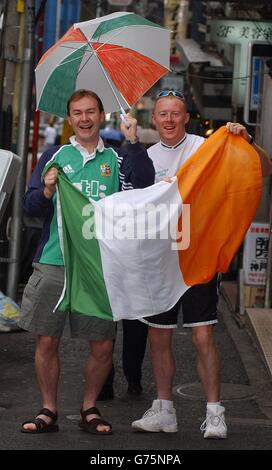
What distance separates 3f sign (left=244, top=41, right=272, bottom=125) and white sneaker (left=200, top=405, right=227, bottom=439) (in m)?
7.56

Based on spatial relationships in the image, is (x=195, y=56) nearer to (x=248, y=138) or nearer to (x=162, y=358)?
(x=248, y=138)

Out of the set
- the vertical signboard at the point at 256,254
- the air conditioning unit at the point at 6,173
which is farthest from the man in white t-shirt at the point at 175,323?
the vertical signboard at the point at 256,254

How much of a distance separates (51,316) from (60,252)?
1.26ft

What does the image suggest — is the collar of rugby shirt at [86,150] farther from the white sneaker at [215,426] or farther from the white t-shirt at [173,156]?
the white sneaker at [215,426]

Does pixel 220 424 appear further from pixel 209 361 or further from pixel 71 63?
pixel 71 63

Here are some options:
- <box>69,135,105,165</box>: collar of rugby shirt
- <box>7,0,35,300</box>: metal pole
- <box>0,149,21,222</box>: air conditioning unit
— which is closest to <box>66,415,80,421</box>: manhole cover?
<box>0,149,21,222</box>: air conditioning unit

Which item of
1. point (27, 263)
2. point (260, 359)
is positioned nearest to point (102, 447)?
point (260, 359)

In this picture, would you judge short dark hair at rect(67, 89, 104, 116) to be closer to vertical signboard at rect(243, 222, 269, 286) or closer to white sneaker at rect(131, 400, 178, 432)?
white sneaker at rect(131, 400, 178, 432)

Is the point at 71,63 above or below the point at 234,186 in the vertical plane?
above

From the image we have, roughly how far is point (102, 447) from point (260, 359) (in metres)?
3.84

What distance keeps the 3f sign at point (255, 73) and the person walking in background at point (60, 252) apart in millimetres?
7104

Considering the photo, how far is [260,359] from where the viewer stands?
10.1 metres

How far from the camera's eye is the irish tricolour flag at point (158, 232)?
6562 mm

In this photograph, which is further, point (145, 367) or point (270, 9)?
point (270, 9)
